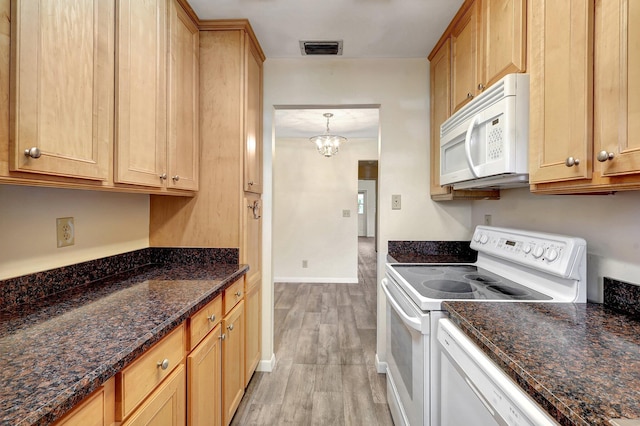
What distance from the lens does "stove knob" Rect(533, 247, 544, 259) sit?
1314mm

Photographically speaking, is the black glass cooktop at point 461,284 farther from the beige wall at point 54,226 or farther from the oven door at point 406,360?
the beige wall at point 54,226

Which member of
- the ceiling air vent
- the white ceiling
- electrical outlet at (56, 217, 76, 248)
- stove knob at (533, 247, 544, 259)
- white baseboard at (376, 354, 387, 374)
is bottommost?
white baseboard at (376, 354, 387, 374)

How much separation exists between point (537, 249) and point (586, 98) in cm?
68

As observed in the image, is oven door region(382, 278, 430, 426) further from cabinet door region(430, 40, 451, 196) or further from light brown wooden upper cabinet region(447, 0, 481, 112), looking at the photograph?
light brown wooden upper cabinet region(447, 0, 481, 112)

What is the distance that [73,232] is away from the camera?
1397 millimetres

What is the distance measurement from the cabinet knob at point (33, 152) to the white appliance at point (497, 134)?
62.9 inches

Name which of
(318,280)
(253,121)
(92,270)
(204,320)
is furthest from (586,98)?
(318,280)

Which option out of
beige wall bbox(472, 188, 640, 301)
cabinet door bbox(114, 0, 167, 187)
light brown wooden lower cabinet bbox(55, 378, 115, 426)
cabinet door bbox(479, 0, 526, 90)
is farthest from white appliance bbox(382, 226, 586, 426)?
cabinet door bbox(114, 0, 167, 187)

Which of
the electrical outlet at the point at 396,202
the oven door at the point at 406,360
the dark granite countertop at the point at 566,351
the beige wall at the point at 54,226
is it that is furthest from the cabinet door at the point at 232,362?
the electrical outlet at the point at 396,202

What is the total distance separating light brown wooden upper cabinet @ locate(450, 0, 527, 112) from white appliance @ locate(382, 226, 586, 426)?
30.2 inches

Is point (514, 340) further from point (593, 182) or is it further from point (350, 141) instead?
point (350, 141)

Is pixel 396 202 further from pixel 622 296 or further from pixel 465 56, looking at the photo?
pixel 622 296

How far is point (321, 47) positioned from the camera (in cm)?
222

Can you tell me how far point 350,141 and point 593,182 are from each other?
4196 millimetres
